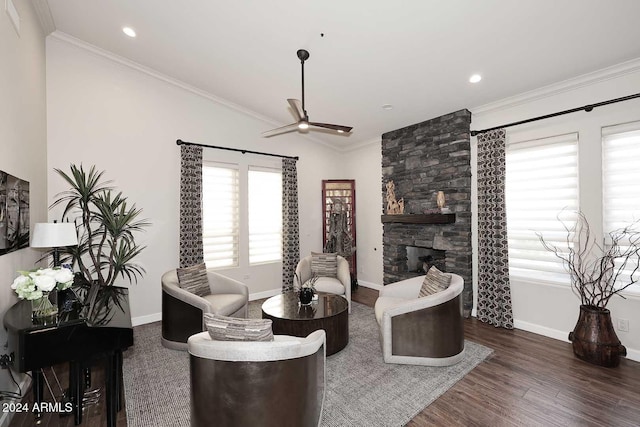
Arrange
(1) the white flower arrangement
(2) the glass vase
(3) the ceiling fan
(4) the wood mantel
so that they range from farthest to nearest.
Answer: (4) the wood mantel → (3) the ceiling fan → (2) the glass vase → (1) the white flower arrangement

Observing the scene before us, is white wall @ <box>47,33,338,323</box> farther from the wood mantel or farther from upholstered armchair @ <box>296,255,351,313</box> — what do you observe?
the wood mantel

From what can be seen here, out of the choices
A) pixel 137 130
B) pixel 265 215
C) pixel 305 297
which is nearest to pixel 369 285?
pixel 265 215

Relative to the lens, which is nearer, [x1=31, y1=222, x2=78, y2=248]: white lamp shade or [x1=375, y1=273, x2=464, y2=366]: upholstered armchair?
[x1=31, y1=222, x2=78, y2=248]: white lamp shade

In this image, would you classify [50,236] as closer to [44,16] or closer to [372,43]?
[44,16]

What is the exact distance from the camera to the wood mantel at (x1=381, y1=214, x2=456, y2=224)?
4617 mm

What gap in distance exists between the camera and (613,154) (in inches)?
133

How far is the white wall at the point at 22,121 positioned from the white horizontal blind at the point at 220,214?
2.11 m

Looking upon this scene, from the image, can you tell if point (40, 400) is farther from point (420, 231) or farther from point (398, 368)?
point (420, 231)

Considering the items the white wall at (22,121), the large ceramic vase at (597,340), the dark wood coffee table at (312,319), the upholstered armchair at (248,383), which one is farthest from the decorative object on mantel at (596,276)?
Result: the white wall at (22,121)

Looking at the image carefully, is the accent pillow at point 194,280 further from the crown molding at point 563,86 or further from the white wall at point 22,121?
the crown molding at point 563,86

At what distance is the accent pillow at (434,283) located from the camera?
333 centimetres

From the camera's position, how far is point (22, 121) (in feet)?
9.59

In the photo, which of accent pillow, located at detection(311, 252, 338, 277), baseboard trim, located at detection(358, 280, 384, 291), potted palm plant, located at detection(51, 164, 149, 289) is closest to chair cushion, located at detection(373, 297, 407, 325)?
accent pillow, located at detection(311, 252, 338, 277)

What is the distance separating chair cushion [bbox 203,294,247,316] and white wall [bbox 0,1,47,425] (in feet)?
5.78
